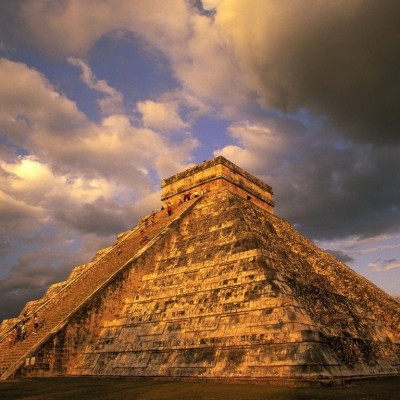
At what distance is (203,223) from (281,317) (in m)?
6.83

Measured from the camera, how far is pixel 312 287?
13.0 metres

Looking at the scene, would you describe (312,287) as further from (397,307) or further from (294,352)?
(397,307)

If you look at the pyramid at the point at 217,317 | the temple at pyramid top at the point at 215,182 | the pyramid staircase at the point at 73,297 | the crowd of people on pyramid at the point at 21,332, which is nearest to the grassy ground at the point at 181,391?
the pyramid at the point at 217,317

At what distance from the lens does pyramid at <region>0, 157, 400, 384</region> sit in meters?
9.84

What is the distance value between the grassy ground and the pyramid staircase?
229cm

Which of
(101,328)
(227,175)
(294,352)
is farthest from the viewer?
(227,175)

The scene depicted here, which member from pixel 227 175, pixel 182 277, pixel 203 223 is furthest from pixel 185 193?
pixel 182 277

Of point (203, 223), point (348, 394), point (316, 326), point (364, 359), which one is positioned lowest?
point (348, 394)

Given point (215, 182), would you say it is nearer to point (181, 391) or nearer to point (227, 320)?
point (227, 320)

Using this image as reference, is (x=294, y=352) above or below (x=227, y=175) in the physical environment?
below

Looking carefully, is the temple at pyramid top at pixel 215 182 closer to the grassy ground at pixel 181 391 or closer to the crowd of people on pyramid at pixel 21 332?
the crowd of people on pyramid at pixel 21 332

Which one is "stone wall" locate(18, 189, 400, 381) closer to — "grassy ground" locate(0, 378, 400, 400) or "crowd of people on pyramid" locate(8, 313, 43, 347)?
"grassy ground" locate(0, 378, 400, 400)

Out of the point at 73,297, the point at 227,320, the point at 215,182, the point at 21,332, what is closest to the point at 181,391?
the point at 227,320

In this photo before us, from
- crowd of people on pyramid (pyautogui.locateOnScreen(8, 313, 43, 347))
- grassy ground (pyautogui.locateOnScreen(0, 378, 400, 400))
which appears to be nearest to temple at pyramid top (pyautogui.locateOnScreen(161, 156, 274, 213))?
crowd of people on pyramid (pyautogui.locateOnScreen(8, 313, 43, 347))
